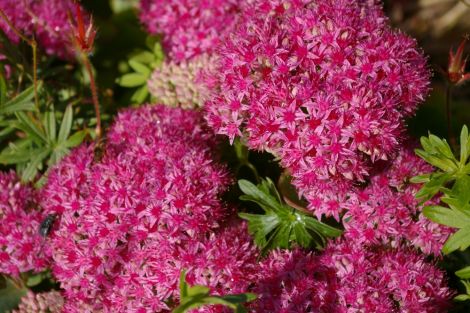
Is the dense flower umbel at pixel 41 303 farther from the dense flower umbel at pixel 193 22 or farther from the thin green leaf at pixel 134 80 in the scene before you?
the dense flower umbel at pixel 193 22

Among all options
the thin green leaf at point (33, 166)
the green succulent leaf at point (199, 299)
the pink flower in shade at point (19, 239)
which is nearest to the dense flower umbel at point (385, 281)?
the green succulent leaf at point (199, 299)

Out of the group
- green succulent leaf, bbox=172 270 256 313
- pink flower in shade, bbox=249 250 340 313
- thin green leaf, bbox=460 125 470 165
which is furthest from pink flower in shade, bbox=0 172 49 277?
thin green leaf, bbox=460 125 470 165

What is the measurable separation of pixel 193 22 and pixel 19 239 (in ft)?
5.12

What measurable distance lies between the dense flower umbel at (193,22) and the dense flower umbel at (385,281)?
147cm

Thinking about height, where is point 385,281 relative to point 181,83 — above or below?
below

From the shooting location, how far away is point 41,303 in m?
2.79

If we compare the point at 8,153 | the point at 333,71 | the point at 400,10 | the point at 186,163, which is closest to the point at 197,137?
the point at 186,163

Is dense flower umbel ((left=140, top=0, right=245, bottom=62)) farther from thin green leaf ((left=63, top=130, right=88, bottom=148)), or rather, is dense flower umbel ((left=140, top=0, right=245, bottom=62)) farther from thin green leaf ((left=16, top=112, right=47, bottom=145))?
thin green leaf ((left=16, top=112, right=47, bottom=145))

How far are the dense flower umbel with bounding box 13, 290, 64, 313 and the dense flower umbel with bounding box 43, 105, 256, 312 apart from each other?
8.0 inches

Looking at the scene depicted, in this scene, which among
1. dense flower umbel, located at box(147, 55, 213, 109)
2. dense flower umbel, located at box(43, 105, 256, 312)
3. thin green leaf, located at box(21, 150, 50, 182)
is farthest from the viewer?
dense flower umbel, located at box(147, 55, 213, 109)

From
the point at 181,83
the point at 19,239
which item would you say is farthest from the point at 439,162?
the point at 19,239

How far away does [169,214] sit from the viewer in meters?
2.49

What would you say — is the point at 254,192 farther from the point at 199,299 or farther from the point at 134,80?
the point at 134,80

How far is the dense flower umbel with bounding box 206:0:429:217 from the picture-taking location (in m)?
2.34
